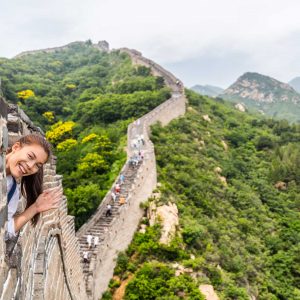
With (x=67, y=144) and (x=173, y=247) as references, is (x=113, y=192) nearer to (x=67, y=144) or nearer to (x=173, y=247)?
(x=173, y=247)

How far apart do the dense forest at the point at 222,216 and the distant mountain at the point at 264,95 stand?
77.5 m

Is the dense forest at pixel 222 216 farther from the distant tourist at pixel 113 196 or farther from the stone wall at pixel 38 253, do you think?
the stone wall at pixel 38 253

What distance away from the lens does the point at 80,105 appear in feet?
108

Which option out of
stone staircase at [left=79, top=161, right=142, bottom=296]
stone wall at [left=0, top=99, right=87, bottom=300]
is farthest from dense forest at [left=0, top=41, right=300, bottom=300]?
stone wall at [left=0, top=99, right=87, bottom=300]

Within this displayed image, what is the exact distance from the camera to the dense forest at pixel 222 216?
14656mm

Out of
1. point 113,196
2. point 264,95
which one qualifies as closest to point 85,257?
point 113,196

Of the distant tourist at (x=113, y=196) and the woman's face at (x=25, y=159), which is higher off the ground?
the woman's face at (x=25, y=159)

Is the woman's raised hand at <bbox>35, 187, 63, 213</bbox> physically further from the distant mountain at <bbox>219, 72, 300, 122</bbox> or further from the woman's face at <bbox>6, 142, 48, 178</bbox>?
the distant mountain at <bbox>219, 72, 300, 122</bbox>

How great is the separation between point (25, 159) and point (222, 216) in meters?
18.9

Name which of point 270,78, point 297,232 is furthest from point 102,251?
point 270,78

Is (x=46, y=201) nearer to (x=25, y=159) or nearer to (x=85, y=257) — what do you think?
(x=25, y=159)

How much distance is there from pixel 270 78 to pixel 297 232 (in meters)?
111

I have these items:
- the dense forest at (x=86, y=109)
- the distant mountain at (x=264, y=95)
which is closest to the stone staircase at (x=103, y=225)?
the dense forest at (x=86, y=109)

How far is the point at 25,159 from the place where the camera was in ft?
9.99
